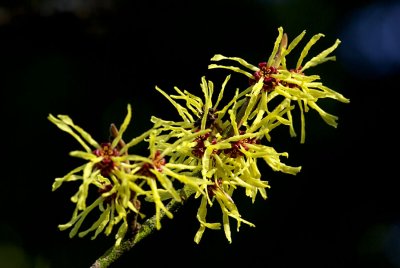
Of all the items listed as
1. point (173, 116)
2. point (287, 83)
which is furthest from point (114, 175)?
point (173, 116)

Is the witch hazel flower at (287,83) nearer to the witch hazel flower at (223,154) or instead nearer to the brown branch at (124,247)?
the witch hazel flower at (223,154)

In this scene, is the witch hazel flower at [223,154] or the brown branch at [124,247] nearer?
the brown branch at [124,247]

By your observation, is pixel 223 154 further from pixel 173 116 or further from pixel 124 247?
pixel 173 116

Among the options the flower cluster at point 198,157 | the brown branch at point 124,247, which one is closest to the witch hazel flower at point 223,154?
the flower cluster at point 198,157

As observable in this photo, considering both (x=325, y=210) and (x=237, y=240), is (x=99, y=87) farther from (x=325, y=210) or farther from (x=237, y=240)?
(x=325, y=210)

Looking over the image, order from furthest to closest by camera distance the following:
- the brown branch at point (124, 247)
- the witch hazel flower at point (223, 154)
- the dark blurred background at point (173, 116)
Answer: the dark blurred background at point (173, 116) → the witch hazel flower at point (223, 154) → the brown branch at point (124, 247)

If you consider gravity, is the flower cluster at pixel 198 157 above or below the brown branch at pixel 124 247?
above
